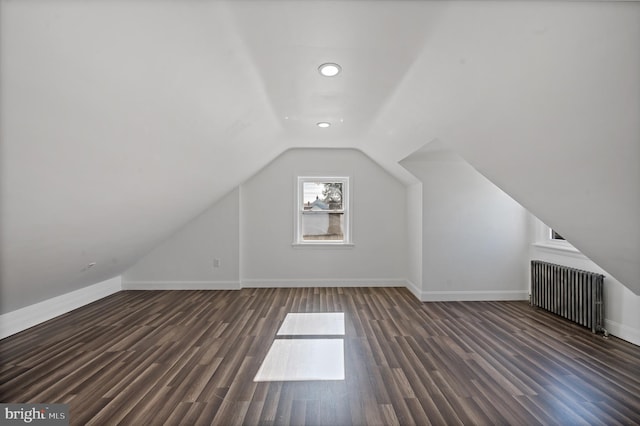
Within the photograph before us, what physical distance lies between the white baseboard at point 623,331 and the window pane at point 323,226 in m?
3.71

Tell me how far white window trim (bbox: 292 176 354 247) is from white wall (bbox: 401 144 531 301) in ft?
4.45

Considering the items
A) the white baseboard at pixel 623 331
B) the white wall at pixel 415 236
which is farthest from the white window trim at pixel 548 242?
the white wall at pixel 415 236

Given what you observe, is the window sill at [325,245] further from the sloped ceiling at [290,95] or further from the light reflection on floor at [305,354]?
the sloped ceiling at [290,95]

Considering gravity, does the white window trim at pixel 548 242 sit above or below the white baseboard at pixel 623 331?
above

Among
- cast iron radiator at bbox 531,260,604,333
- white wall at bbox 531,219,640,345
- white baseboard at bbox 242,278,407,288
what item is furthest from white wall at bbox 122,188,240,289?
white wall at bbox 531,219,640,345

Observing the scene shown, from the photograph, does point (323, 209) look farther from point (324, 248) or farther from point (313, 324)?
point (313, 324)

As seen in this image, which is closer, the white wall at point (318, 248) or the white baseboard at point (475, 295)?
the white baseboard at point (475, 295)

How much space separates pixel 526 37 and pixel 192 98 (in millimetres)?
1965

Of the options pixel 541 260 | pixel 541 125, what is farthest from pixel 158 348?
pixel 541 260

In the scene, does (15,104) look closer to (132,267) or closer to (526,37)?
(526,37)

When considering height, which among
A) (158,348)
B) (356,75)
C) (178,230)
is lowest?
(158,348)

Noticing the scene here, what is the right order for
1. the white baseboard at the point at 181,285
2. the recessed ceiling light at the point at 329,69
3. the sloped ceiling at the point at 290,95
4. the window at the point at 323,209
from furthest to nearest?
the window at the point at 323,209
the white baseboard at the point at 181,285
the recessed ceiling light at the point at 329,69
the sloped ceiling at the point at 290,95

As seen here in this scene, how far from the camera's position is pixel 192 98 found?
6.96 ft

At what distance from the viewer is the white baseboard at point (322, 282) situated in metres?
5.50
